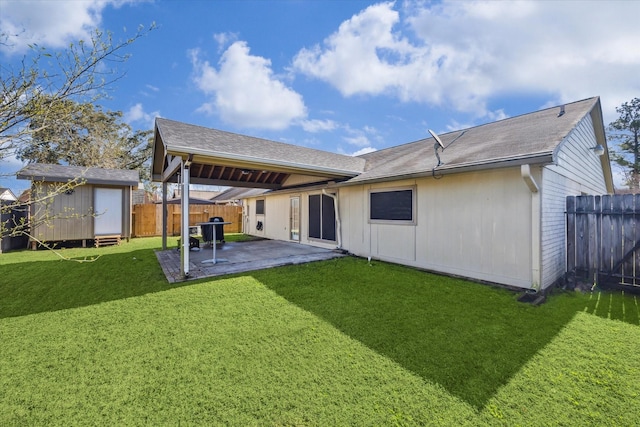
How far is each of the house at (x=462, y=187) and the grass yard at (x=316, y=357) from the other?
0.92 m

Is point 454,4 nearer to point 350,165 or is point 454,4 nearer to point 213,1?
point 350,165

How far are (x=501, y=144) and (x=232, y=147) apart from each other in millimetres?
6202

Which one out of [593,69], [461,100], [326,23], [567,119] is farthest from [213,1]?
[593,69]

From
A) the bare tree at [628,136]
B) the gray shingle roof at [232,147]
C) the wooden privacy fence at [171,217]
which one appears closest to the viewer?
the gray shingle roof at [232,147]

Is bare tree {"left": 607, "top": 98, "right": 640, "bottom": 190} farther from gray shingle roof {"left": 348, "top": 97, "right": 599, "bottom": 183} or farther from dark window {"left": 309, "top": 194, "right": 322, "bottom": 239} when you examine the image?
dark window {"left": 309, "top": 194, "right": 322, "bottom": 239}

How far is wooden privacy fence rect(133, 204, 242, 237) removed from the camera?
14.4 m

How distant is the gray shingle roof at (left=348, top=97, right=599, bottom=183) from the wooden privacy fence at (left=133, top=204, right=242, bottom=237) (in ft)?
34.9

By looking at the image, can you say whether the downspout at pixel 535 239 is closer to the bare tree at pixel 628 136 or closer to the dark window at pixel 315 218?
the dark window at pixel 315 218

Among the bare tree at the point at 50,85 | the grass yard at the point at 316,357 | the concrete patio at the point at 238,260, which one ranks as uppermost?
the bare tree at the point at 50,85

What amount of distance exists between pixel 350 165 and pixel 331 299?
5740mm

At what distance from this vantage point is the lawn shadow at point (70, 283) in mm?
4301

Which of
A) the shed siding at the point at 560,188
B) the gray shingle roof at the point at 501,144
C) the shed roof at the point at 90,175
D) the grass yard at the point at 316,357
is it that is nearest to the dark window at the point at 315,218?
the gray shingle roof at the point at 501,144

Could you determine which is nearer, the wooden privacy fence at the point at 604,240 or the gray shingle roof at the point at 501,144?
the gray shingle roof at the point at 501,144

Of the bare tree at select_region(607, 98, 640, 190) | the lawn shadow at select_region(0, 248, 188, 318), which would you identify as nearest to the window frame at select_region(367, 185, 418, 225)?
the lawn shadow at select_region(0, 248, 188, 318)
